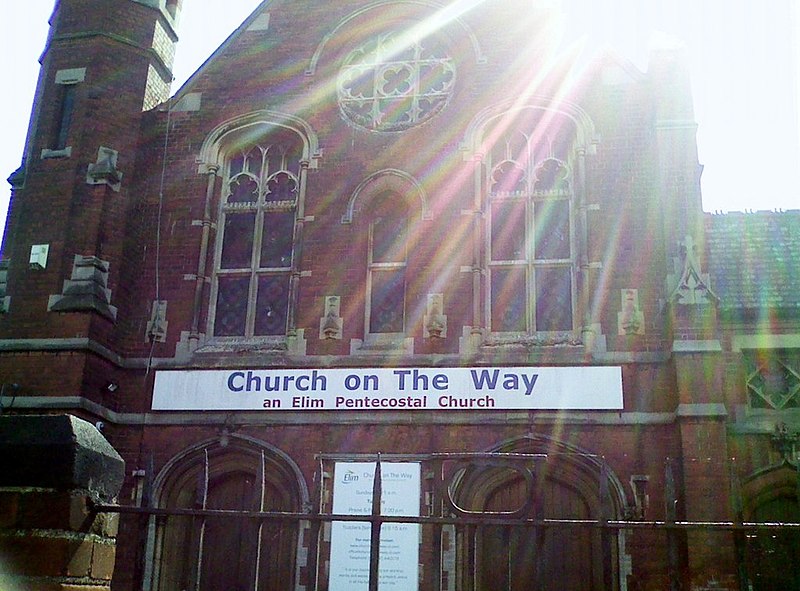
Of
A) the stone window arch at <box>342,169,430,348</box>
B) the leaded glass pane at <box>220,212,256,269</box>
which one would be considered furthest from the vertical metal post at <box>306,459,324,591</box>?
the leaded glass pane at <box>220,212,256,269</box>

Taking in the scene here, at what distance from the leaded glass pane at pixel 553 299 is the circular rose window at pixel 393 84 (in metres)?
2.78

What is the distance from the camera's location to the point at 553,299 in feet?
38.7

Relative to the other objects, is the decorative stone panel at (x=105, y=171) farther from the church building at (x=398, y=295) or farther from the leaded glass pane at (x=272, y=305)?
the leaded glass pane at (x=272, y=305)

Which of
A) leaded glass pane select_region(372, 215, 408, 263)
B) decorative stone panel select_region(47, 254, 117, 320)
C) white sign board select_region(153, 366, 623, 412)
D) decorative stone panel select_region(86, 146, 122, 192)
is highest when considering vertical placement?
decorative stone panel select_region(86, 146, 122, 192)

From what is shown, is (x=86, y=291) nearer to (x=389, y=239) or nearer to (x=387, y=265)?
(x=387, y=265)

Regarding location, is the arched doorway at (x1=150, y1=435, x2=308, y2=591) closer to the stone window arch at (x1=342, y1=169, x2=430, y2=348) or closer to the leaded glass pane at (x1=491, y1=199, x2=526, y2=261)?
the stone window arch at (x1=342, y1=169, x2=430, y2=348)

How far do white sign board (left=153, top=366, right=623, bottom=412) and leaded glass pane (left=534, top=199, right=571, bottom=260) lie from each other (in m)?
1.71

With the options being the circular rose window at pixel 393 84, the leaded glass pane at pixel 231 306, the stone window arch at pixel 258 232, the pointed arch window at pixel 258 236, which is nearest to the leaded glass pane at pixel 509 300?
the circular rose window at pixel 393 84

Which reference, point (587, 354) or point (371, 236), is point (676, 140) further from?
point (371, 236)

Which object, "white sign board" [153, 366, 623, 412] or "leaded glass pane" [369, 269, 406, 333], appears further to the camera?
"leaded glass pane" [369, 269, 406, 333]

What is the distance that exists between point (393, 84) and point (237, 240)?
10.3 feet

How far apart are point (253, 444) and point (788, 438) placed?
644 centimetres

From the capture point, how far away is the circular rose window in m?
12.8

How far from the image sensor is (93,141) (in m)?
12.6
